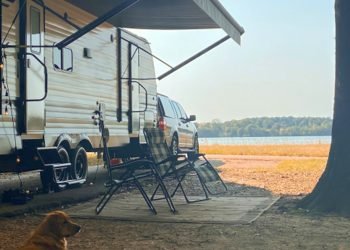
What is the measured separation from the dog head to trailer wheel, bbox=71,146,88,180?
5.06 metres

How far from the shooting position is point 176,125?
14.6 m

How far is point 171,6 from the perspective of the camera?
1018cm

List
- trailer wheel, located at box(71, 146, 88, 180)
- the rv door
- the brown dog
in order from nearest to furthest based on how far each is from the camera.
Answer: the brown dog < the rv door < trailer wheel, located at box(71, 146, 88, 180)

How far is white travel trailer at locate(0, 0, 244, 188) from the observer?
7.31 metres

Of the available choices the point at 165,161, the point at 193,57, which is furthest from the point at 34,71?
the point at 193,57

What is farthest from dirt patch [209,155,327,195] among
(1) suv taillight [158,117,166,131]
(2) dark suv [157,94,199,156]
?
(1) suv taillight [158,117,166,131]

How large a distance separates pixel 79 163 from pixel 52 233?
561cm

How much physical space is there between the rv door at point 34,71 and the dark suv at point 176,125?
5525mm

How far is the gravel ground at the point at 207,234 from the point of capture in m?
4.99

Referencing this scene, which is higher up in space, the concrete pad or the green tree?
the green tree

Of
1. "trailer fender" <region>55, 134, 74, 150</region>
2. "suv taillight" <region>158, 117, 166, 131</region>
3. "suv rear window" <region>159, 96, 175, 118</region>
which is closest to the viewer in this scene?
"trailer fender" <region>55, 134, 74, 150</region>

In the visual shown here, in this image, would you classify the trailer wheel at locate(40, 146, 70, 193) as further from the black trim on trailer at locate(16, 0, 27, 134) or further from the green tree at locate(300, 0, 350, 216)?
the green tree at locate(300, 0, 350, 216)

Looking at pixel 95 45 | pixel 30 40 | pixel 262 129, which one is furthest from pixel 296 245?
pixel 262 129

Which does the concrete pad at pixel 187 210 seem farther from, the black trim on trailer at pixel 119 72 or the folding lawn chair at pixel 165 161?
the black trim on trailer at pixel 119 72
